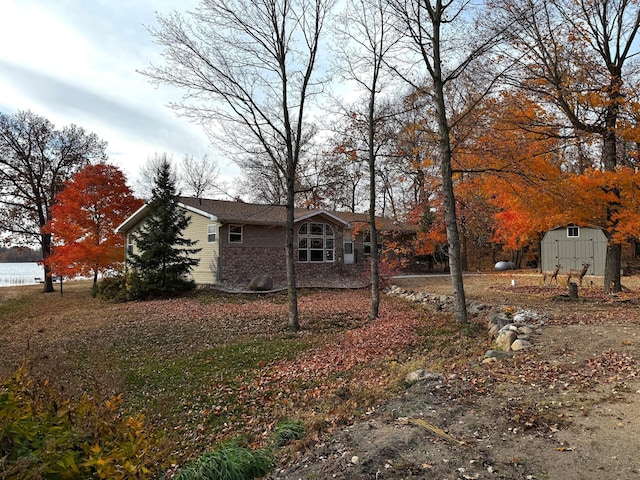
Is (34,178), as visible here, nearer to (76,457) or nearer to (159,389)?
(159,389)

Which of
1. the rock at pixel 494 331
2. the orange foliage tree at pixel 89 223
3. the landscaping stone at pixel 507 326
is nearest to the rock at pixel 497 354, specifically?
the landscaping stone at pixel 507 326

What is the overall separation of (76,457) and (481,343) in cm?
671

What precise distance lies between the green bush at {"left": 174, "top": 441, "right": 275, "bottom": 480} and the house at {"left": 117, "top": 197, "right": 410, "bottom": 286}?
43.9 feet

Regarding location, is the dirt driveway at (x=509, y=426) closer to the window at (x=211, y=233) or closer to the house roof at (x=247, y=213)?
the house roof at (x=247, y=213)

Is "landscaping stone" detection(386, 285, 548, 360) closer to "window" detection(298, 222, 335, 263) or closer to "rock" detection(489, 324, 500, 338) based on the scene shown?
"rock" detection(489, 324, 500, 338)

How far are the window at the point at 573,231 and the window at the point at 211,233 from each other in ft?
58.4

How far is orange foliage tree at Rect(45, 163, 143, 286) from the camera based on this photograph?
61.1 feet

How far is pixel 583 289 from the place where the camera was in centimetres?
1441

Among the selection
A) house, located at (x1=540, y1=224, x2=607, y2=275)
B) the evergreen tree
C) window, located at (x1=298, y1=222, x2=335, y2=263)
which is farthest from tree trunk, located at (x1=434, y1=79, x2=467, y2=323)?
house, located at (x1=540, y1=224, x2=607, y2=275)

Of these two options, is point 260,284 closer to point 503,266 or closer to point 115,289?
point 115,289

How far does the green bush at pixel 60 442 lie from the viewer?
1.76 metres

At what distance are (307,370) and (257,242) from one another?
1349 centimetres

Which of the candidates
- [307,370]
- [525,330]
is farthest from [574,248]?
[307,370]

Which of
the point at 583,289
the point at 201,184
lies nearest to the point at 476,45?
the point at 583,289
